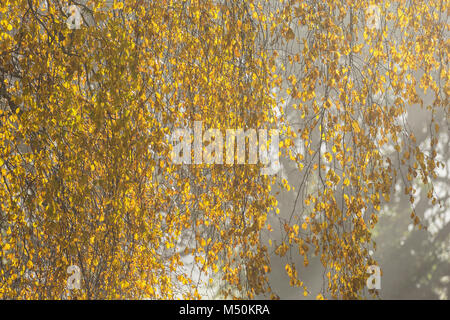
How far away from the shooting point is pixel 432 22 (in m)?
2.68

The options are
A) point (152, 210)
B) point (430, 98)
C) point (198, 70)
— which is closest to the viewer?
point (198, 70)

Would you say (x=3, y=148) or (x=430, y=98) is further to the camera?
(x=430, y=98)

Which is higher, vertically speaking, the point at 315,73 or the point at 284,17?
the point at 284,17

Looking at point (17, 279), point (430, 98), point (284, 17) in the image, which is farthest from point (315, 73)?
point (430, 98)
